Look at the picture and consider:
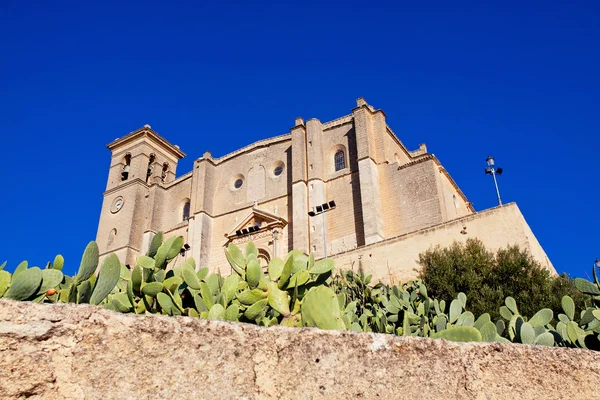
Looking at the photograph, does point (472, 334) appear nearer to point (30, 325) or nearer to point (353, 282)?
point (30, 325)

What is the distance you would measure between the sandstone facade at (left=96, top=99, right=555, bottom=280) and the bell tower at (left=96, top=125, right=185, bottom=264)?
0.08m

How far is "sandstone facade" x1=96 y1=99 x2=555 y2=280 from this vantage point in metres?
17.4

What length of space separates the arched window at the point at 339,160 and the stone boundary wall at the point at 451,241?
9853 millimetres

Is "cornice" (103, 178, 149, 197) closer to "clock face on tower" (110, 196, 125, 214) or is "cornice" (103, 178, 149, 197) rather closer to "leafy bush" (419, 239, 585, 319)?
"clock face on tower" (110, 196, 125, 214)

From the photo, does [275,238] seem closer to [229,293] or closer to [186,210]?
[186,210]

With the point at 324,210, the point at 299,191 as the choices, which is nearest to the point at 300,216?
the point at 299,191

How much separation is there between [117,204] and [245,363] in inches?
1298

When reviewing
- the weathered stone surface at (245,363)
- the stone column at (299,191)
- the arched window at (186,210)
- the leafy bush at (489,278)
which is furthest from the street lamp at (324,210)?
the weathered stone surface at (245,363)

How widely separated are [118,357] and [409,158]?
2935 centimetres

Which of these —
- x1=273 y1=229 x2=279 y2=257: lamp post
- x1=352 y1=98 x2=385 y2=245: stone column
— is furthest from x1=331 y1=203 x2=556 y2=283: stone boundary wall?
x1=273 y1=229 x2=279 y2=257: lamp post

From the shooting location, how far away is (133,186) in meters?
32.3

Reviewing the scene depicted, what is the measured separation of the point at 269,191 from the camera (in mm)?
27672

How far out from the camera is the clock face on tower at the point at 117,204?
1272 inches

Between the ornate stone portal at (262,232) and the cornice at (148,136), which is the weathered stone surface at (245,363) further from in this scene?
the cornice at (148,136)
